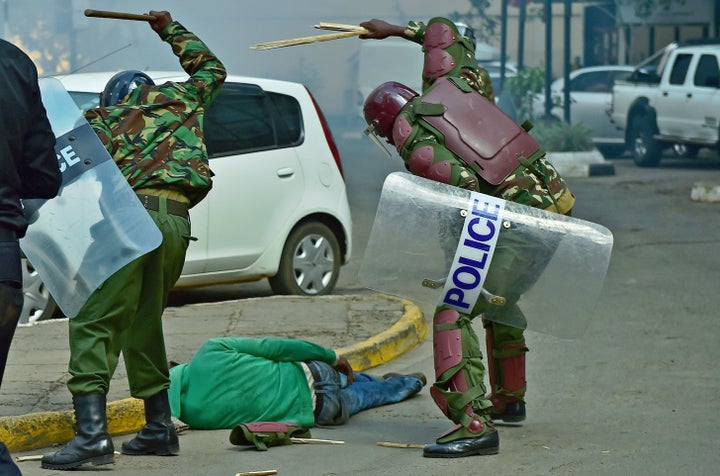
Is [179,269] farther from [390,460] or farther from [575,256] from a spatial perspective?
[575,256]

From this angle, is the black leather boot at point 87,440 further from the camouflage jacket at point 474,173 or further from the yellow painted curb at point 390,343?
the yellow painted curb at point 390,343

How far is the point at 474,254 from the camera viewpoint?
20.5 ft

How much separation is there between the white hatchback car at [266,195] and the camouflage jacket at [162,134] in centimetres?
331

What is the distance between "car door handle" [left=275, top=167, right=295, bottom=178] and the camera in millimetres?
10414

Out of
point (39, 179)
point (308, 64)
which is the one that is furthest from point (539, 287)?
point (308, 64)

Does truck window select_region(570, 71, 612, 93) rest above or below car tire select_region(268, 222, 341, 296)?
below

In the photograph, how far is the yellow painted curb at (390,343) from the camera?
Result: 27.6 feet

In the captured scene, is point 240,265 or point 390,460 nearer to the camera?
point 390,460

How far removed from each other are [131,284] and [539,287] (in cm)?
177

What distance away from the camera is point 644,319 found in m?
9.92

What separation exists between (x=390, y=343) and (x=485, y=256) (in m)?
2.64

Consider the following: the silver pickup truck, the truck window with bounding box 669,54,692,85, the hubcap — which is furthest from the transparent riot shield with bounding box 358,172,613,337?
the truck window with bounding box 669,54,692,85

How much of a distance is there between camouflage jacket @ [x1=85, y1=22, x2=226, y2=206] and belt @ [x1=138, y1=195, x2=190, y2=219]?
51 millimetres

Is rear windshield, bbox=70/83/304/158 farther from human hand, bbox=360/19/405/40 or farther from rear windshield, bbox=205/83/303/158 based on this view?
human hand, bbox=360/19/405/40
